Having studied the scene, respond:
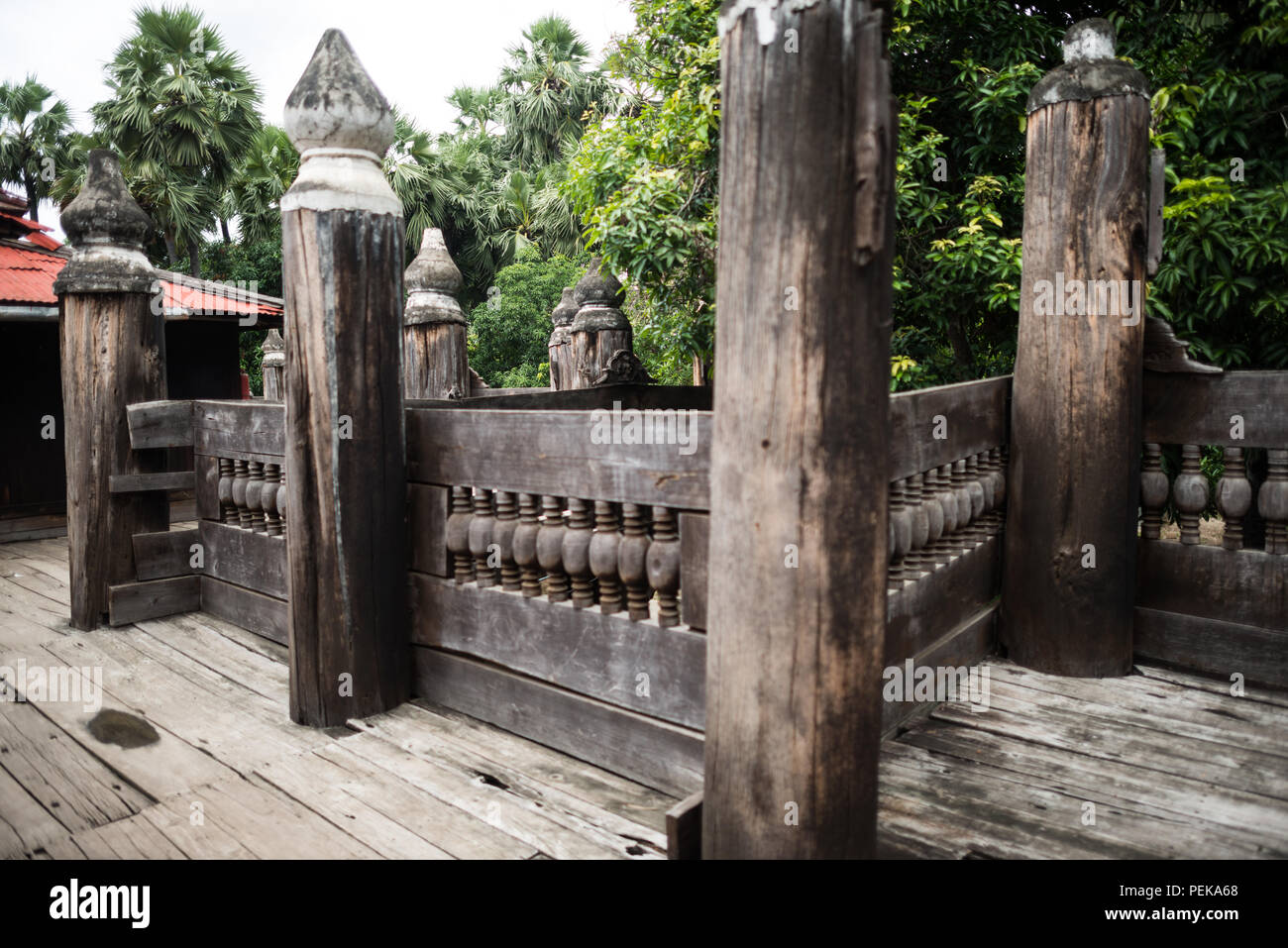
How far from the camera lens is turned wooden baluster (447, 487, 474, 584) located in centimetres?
311

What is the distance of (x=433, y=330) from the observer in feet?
20.5

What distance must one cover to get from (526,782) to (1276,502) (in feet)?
9.31

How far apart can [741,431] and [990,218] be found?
209 inches

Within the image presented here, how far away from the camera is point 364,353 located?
10.0ft

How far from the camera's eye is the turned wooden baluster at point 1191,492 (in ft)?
11.3

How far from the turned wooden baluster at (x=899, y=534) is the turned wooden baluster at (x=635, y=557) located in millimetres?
854

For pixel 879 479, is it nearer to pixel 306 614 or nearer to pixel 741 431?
pixel 741 431

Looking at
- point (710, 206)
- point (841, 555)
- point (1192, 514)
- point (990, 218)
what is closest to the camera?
point (841, 555)

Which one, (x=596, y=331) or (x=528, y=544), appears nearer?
(x=528, y=544)

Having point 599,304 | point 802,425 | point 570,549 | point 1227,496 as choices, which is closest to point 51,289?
point 599,304

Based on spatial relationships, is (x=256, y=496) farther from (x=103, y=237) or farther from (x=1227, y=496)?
(x=1227, y=496)

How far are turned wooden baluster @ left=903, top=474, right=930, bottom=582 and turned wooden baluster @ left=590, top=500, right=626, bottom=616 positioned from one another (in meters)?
1.02

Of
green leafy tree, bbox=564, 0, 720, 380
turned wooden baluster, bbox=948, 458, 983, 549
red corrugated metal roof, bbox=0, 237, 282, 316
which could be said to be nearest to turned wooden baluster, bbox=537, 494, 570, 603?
turned wooden baluster, bbox=948, 458, 983, 549

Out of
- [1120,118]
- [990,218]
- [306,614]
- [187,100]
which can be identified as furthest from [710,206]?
[187,100]
